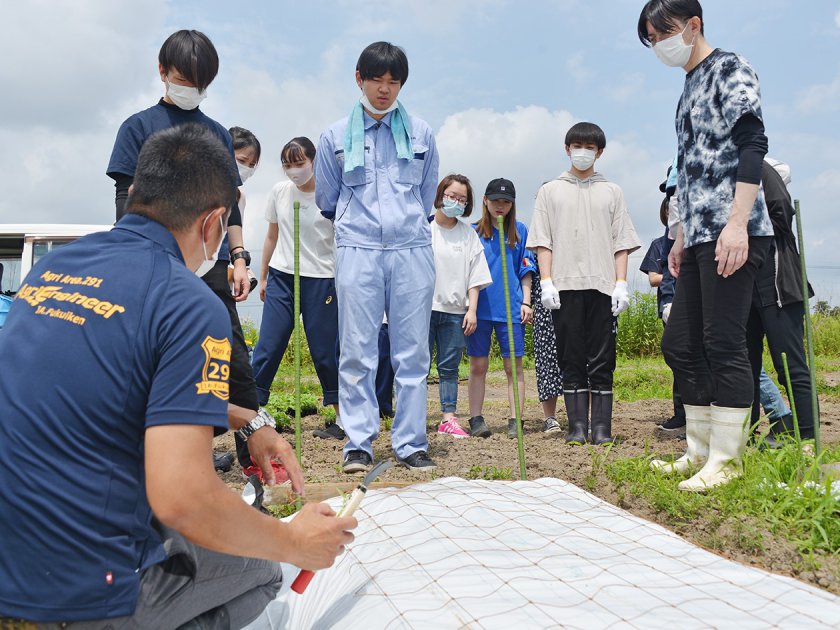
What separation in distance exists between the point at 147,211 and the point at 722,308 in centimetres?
240

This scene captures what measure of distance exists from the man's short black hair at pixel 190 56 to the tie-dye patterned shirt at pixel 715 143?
2.11m

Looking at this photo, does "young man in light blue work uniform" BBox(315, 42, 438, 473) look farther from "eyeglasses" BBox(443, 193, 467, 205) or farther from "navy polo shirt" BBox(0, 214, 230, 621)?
"navy polo shirt" BBox(0, 214, 230, 621)

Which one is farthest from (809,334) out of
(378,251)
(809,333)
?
(378,251)

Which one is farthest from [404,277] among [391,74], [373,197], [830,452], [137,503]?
[137,503]

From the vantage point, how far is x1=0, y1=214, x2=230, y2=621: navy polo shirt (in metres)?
1.37

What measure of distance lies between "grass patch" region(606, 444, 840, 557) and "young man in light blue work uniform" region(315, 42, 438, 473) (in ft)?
3.59

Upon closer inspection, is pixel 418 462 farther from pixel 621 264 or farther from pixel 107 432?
pixel 107 432

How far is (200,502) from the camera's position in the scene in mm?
1356

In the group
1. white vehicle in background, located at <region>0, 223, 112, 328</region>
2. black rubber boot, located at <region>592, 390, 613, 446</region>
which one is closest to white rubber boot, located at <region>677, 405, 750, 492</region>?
black rubber boot, located at <region>592, 390, 613, 446</region>

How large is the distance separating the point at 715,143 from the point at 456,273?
2.11m

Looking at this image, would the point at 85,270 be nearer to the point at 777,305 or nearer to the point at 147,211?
the point at 147,211

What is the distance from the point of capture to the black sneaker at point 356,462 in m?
3.50

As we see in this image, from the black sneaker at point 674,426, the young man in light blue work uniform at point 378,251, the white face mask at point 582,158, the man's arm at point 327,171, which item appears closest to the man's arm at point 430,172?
the young man in light blue work uniform at point 378,251

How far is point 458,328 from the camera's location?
16.5ft
